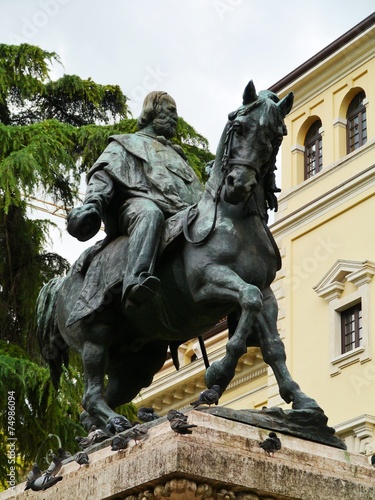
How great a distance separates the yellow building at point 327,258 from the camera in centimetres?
3425

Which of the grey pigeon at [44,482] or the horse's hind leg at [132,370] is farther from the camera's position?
the horse's hind leg at [132,370]

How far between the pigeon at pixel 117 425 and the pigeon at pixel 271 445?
1197 mm

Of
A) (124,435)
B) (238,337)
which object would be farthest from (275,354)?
(124,435)

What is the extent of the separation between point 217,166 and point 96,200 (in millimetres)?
943

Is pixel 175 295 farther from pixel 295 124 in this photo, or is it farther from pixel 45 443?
pixel 295 124

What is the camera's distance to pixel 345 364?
34250 mm

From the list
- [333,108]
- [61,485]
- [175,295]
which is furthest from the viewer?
[333,108]

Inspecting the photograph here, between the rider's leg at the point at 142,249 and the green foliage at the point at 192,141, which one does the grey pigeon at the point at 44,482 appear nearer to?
the rider's leg at the point at 142,249

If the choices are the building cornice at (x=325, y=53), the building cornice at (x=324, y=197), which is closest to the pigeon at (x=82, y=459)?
the building cornice at (x=324, y=197)

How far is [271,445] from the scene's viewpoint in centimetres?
830

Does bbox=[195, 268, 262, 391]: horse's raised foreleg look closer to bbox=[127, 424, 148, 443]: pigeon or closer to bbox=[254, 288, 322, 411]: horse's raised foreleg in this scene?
bbox=[254, 288, 322, 411]: horse's raised foreleg

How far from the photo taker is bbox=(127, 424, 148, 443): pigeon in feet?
27.7

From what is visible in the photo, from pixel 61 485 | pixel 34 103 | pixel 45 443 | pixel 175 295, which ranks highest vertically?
pixel 34 103

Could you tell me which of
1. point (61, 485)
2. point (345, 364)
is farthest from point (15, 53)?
point (61, 485)
